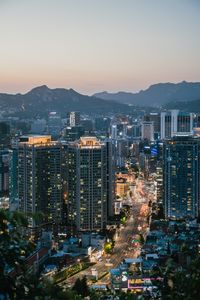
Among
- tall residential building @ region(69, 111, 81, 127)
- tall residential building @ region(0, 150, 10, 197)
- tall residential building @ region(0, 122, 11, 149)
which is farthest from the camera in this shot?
tall residential building @ region(69, 111, 81, 127)

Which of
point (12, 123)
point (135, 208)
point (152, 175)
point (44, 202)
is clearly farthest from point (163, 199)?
point (12, 123)

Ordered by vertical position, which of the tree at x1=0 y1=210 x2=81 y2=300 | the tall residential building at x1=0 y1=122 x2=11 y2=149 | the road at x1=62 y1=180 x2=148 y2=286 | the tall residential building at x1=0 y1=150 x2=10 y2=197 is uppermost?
the tree at x1=0 y1=210 x2=81 y2=300

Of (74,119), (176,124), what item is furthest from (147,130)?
(74,119)

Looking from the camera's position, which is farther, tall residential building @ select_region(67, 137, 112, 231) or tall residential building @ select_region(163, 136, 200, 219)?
tall residential building @ select_region(163, 136, 200, 219)

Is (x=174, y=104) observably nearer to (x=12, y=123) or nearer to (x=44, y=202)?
(x=12, y=123)

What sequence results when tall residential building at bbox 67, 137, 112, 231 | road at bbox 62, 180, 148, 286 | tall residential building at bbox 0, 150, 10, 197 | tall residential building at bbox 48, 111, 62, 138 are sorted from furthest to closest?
1. tall residential building at bbox 48, 111, 62, 138
2. tall residential building at bbox 0, 150, 10, 197
3. tall residential building at bbox 67, 137, 112, 231
4. road at bbox 62, 180, 148, 286

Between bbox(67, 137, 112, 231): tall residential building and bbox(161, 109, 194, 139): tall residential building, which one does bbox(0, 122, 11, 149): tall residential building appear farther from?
bbox(67, 137, 112, 231): tall residential building

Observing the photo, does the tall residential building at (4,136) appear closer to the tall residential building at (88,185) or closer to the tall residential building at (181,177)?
the tall residential building at (181,177)

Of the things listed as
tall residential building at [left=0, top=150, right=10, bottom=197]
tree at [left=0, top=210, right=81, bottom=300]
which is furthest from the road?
tree at [left=0, top=210, right=81, bottom=300]
